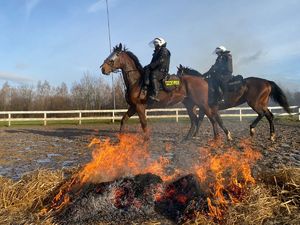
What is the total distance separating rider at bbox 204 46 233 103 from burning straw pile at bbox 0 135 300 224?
25.3 ft

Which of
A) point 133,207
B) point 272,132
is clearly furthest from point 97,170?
point 272,132

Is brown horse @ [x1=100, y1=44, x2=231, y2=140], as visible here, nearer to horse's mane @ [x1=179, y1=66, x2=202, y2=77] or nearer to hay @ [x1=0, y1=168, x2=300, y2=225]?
horse's mane @ [x1=179, y1=66, x2=202, y2=77]

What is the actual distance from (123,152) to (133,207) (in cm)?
145

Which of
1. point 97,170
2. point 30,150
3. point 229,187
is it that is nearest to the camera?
point 229,187

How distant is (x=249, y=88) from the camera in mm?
13406

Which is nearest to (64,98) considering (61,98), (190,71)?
(61,98)

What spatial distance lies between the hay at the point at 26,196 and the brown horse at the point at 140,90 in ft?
18.6

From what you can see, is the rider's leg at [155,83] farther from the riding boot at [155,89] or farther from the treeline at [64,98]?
the treeline at [64,98]

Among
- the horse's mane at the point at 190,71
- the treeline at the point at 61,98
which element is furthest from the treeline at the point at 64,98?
the horse's mane at the point at 190,71

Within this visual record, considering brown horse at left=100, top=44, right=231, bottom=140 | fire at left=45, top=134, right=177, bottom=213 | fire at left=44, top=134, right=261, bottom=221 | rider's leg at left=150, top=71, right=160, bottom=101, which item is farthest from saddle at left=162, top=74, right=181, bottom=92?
fire at left=44, top=134, right=261, bottom=221

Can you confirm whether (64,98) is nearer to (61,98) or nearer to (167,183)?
(61,98)

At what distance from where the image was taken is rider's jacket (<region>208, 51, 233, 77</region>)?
12.8 m

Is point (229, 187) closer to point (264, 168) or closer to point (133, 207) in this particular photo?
point (133, 207)

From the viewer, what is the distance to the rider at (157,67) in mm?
11516
